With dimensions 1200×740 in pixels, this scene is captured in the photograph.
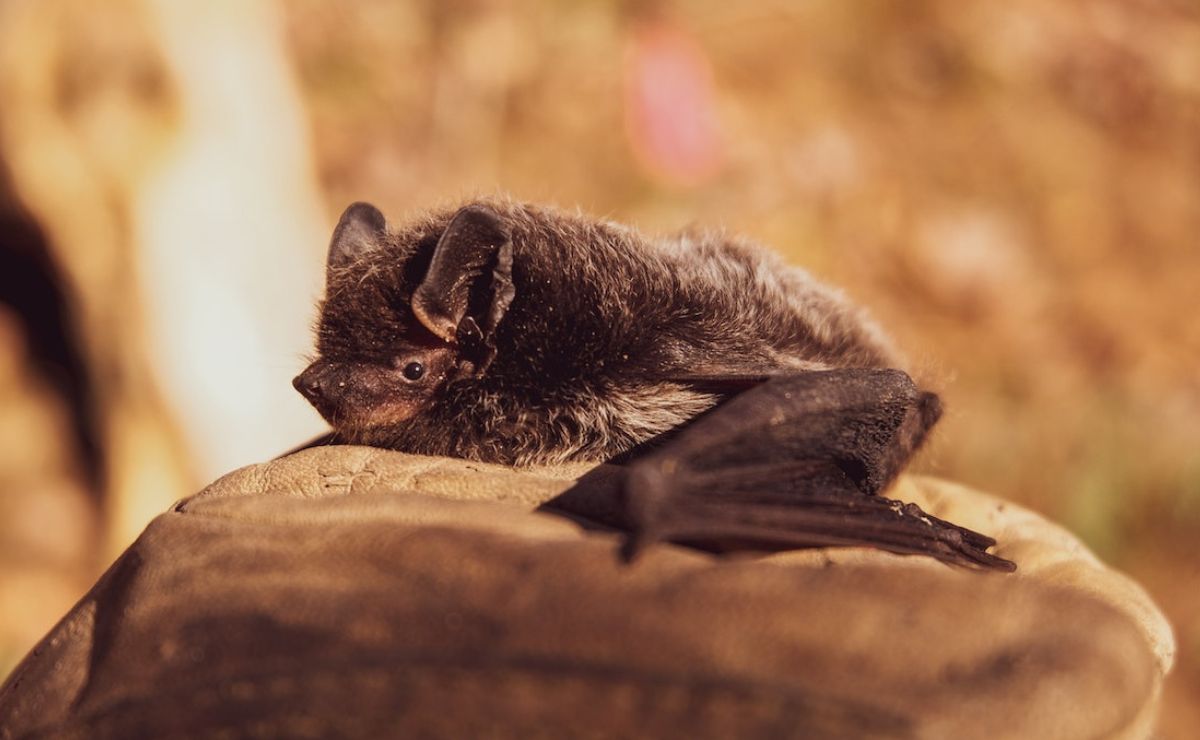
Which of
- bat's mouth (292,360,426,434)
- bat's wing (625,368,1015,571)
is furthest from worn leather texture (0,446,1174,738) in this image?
bat's mouth (292,360,426,434)

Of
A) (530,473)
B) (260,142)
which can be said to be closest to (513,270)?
(530,473)

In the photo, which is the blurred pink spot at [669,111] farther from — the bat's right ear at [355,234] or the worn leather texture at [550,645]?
the worn leather texture at [550,645]

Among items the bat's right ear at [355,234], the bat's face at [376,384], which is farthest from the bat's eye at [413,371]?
the bat's right ear at [355,234]

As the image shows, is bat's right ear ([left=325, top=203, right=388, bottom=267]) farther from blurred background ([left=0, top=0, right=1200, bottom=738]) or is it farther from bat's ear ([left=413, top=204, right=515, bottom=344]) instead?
blurred background ([left=0, top=0, right=1200, bottom=738])

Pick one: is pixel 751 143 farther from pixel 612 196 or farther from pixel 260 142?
pixel 260 142

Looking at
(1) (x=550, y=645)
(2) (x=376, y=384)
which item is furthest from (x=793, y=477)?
(2) (x=376, y=384)

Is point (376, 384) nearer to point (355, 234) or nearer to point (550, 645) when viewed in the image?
point (355, 234)
